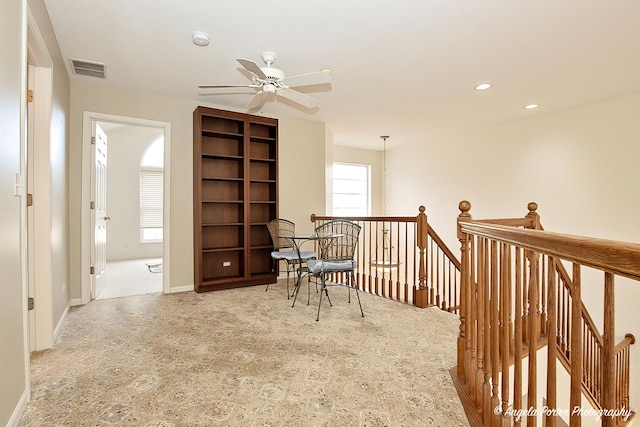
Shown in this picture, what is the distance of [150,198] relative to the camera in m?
7.20

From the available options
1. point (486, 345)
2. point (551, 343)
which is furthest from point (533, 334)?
point (486, 345)

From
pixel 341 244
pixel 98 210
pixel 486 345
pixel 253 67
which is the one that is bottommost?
pixel 486 345

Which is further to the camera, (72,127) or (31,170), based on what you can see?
(72,127)

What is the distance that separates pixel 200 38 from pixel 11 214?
73.7 inches

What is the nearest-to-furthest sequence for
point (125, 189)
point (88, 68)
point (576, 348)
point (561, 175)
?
point (576, 348) → point (88, 68) → point (561, 175) → point (125, 189)

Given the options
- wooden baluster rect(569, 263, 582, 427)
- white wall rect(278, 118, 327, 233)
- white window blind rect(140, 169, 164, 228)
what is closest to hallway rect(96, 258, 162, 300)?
white window blind rect(140, 169, 164, 228)

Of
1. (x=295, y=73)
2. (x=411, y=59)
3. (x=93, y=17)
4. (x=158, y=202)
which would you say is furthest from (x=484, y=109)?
(x=158, y=202)

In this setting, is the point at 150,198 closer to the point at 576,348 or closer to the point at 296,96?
the point at 296,96

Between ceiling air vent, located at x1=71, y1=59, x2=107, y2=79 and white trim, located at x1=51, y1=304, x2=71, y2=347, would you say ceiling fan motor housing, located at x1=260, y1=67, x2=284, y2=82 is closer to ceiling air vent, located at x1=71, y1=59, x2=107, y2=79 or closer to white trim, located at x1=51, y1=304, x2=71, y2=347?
ceiling air vent, located at x1=71, y1=59, x2=107, y2=79

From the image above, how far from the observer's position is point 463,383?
186 cm

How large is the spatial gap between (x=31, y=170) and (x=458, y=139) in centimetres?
593

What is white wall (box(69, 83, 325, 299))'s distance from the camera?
3.48 metres

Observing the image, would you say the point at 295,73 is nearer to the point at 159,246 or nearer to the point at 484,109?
the point at 484,109

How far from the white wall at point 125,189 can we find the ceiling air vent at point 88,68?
3.61 m
